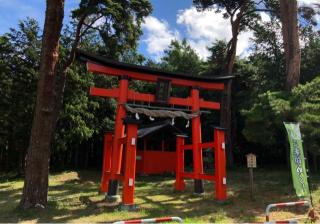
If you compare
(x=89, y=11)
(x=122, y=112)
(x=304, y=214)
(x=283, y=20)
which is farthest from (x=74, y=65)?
(x=304, y=214)

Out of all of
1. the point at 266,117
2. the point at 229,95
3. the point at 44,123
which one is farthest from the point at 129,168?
the point at 229,95

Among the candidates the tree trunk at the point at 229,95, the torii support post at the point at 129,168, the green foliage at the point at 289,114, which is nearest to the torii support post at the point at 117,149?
the torii support post at the point at 129,168

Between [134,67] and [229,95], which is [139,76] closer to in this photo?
[134,67]

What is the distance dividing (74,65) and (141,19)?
523 cm

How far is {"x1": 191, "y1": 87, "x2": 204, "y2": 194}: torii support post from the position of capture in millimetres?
12336

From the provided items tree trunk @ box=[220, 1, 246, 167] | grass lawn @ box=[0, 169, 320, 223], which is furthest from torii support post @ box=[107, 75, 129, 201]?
tree trunk @ box=[220, 1, 246, 167]

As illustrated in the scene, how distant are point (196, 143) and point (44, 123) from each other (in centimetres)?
541

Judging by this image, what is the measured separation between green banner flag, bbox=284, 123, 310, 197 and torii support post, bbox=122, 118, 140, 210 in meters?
4.27

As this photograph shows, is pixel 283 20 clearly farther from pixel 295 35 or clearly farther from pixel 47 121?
pixel 47 121

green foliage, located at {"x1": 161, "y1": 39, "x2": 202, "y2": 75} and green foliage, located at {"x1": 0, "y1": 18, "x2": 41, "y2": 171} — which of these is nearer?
green foliage, located at {"x1": 0, "y1": 18, "x2": 41, "y2": 171}

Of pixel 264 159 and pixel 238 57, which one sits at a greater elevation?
pixel 238 57

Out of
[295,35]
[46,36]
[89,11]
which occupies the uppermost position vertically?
[89,11]

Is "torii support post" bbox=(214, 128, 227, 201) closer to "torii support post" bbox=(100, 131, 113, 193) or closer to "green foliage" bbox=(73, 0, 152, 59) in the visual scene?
"torii support post" bbox=(100, 131, 113, 193)

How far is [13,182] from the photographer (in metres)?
17.8
